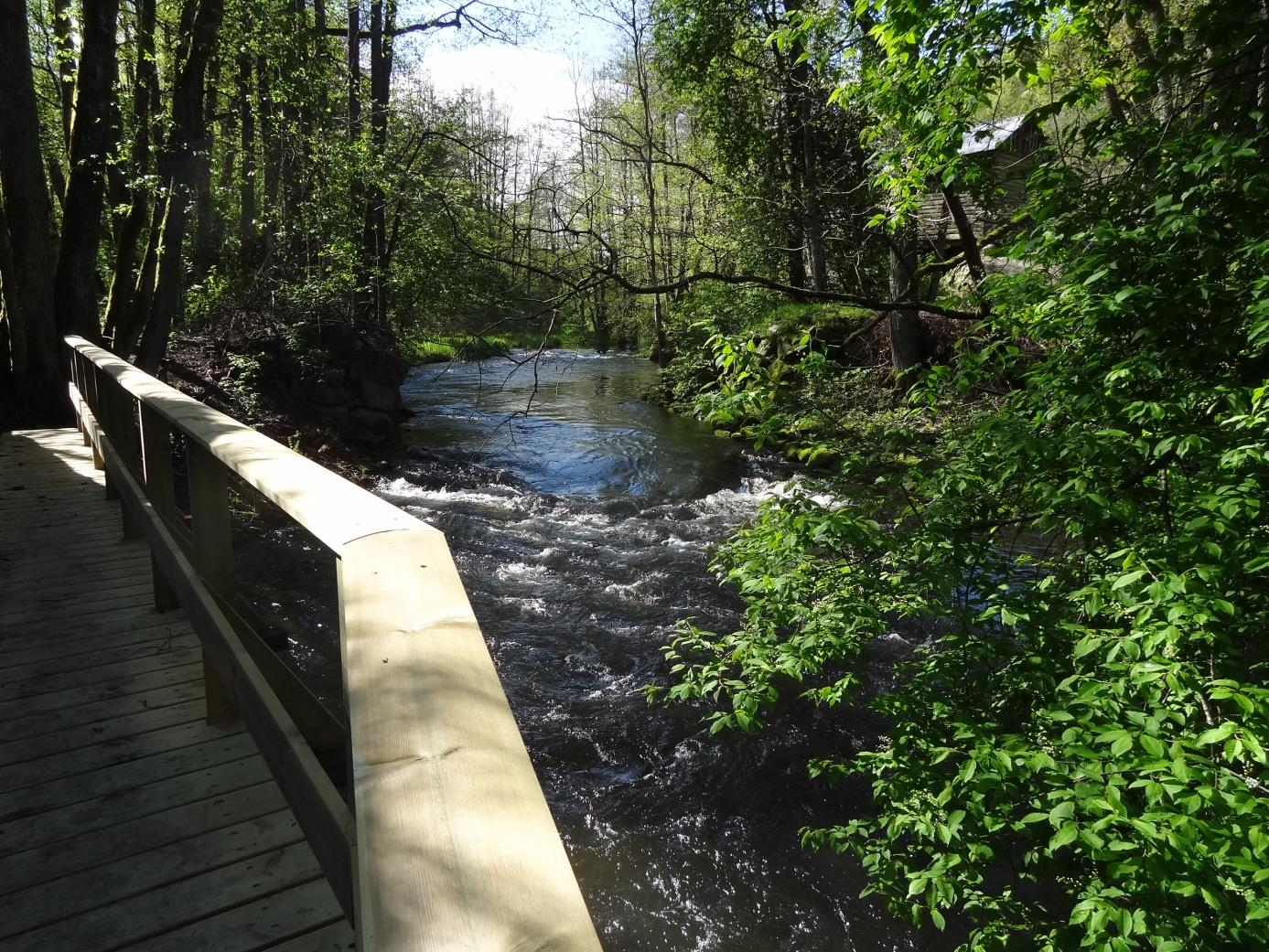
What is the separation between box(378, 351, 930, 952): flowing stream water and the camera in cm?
418

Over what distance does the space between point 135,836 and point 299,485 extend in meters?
1.42

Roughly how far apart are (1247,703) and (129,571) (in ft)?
17.3

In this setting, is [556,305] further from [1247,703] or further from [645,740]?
[1247,703]

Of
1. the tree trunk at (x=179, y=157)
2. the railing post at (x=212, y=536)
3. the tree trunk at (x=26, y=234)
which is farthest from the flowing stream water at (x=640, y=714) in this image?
the tree trunk at (x=26, y=234)

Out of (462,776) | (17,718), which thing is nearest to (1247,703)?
(462,776)

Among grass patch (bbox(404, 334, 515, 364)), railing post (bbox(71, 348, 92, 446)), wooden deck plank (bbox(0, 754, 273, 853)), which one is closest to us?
wooden deck plank (bbox(0, 754, 273, 853))

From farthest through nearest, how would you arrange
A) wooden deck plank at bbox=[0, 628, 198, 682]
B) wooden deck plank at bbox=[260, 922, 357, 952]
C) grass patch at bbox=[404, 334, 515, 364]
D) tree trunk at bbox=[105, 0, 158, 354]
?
tree trunk at bbox=[105, 0, 158, 354] → grass patch at bbox=[404, 334, 515, 364] → wooden deck plank at bbox=[0, 628, 198, 682] → wooden deck plank at bbox=[260, 922, 357, 952]

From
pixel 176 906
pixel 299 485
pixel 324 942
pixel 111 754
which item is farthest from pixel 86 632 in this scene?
pixel 299 485

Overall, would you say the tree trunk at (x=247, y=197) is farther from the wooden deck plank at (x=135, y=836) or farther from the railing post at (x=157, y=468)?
the wooden deck plank at (x=135, y=836)

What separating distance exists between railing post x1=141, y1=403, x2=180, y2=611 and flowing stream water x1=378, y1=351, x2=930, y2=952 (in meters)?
1.94

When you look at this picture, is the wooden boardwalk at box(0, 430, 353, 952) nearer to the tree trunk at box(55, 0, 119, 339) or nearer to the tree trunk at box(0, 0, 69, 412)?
the tree trunk at box(0, 0, 69, 412)

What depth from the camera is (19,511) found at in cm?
552

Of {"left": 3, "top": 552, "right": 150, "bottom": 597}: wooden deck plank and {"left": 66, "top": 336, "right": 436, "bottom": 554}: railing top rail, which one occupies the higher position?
{"left": 66, "top": 336, "right": 436, "bottom": 554}: railing top rail

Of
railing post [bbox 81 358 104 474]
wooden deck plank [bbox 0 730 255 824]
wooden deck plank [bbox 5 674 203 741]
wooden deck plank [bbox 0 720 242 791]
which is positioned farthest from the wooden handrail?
railing post [bbox 81 358 104 474]
